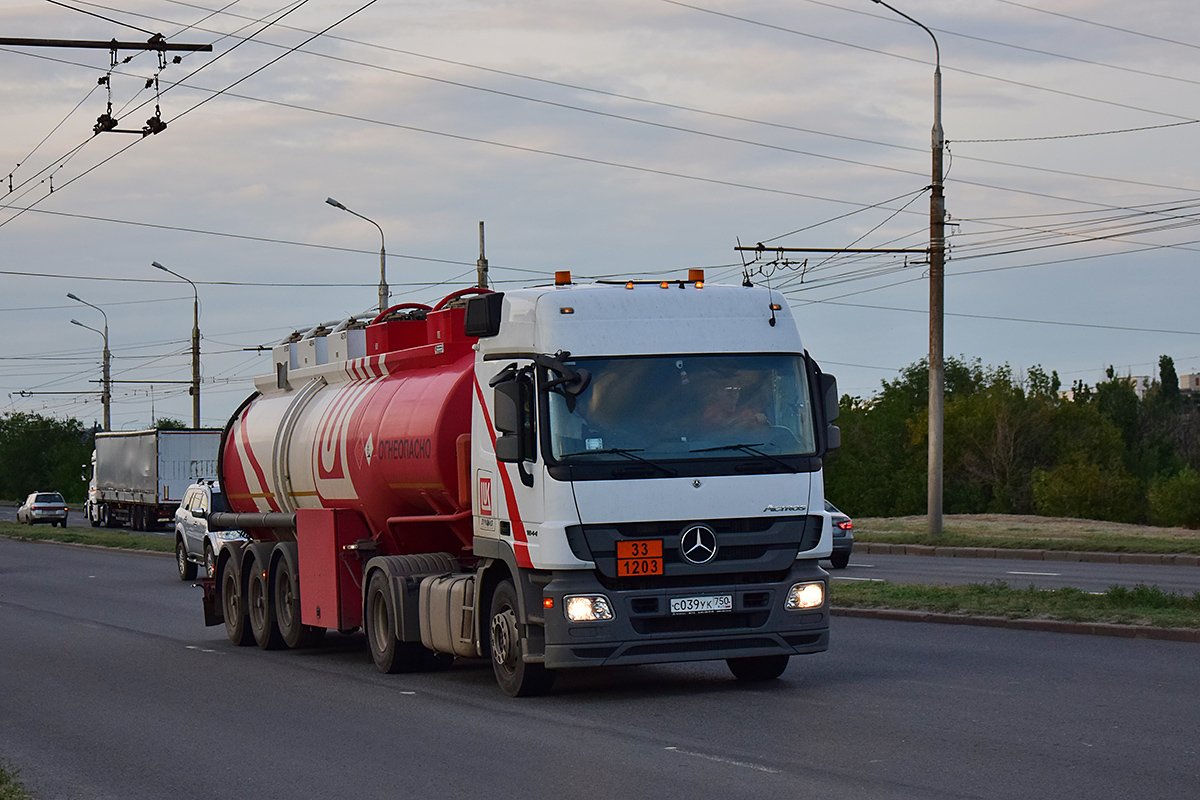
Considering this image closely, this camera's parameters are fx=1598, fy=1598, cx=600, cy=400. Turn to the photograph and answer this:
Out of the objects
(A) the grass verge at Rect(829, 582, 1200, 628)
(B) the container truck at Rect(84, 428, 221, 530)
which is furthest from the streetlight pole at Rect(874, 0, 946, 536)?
(B) the container truck at Rect(84, 428, 221, 530)

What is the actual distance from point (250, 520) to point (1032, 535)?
68.9 ft

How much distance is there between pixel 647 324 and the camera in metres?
11.6

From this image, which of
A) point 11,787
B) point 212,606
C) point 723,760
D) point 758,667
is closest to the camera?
point 11,787

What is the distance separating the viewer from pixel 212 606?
61.1 feet

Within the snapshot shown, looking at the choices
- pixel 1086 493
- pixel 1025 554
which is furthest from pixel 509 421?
pixel 1086 493

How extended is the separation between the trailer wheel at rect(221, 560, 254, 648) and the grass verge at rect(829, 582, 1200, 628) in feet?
22.1

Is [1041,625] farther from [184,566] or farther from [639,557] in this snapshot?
[184,566]

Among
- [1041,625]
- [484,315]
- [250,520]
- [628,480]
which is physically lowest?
[1041,625]

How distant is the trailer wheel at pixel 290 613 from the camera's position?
16.1 meters

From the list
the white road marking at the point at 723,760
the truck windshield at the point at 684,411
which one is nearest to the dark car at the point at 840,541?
the truck windshield at the point at 684,411

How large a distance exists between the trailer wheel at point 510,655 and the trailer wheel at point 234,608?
6.34m

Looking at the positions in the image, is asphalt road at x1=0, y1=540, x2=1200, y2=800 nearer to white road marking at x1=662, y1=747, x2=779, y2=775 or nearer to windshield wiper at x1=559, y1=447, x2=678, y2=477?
white road marking at x1=662, y1=747, x2=779, y2=775

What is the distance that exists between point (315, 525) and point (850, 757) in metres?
7.99

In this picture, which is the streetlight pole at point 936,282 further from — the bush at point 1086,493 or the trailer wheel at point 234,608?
the bush at point 1086,493
